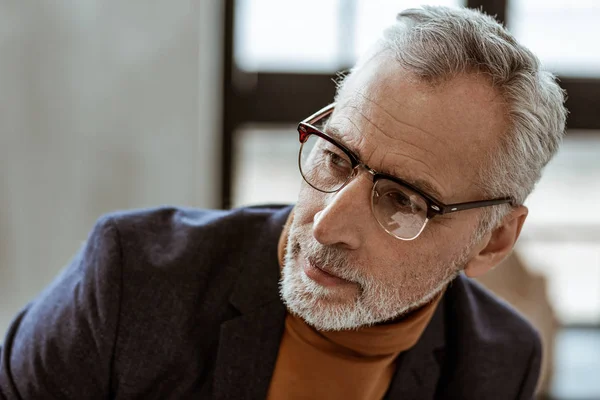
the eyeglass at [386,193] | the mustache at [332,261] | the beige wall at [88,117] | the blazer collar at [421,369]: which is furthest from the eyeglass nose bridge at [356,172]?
the beige wall at [88,117]

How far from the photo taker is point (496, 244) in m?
1.50

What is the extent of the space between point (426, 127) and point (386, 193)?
14cm

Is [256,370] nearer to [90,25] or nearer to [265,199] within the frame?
[90,25]

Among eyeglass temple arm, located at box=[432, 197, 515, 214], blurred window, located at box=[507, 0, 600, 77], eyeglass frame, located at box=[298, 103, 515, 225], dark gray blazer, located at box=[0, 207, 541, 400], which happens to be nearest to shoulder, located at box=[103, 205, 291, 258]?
dark gray blazer, located at box=[0, 207, 541, 400]

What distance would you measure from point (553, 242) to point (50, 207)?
2524mm

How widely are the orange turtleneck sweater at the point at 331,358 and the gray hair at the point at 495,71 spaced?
0.28m

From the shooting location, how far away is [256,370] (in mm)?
1390

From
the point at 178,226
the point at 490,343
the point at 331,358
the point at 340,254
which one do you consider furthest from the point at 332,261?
the point at 490,343

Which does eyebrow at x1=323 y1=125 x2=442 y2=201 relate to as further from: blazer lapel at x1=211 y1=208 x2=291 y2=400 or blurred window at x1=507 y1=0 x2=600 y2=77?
blurred window at x1=507 y1=0 x2=600 y2=77

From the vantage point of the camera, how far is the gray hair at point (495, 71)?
1.27 meters

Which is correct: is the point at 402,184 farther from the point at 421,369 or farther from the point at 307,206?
the point at 421,369

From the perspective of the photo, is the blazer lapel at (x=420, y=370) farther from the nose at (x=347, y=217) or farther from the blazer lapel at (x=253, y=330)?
the nose at (x=347, y=217)

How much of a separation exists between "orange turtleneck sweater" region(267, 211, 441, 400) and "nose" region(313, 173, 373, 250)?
213 mm

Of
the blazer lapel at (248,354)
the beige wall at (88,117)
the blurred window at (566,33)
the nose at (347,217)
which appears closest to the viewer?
the nose at (347,217)
